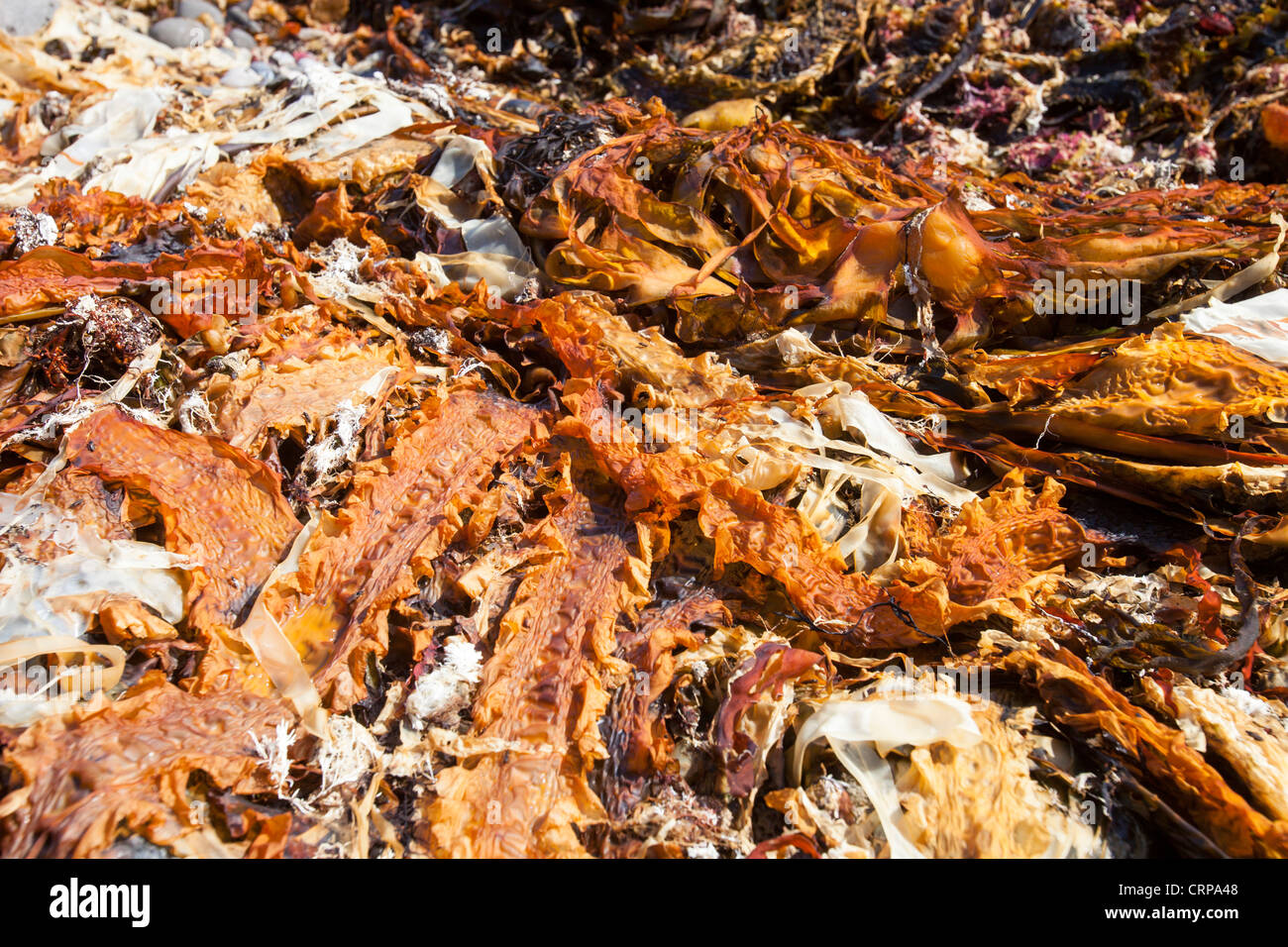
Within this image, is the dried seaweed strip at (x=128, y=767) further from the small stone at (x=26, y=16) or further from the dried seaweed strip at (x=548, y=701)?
the small stone at (x=26, y=16)

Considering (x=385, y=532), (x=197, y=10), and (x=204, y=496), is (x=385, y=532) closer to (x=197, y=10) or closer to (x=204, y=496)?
(x=204, y=496)

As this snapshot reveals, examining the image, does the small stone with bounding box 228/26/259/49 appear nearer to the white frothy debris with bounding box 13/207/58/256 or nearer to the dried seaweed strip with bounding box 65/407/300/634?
the white frothy debris with bounding box 13/207/58/256

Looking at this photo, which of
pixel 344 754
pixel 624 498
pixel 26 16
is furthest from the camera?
pixel 26 16

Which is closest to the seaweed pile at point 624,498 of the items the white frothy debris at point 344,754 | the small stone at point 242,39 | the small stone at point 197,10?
the white frothy debris at point 344,754

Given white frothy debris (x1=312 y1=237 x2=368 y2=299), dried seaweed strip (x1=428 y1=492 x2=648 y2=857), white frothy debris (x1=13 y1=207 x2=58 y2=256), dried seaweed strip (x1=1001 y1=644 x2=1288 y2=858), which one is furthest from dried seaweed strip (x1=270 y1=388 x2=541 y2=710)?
white frothy debris (x1=13 y1=207 x2=58 y2=256)

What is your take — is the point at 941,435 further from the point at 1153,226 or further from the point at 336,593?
the point at 336,593
